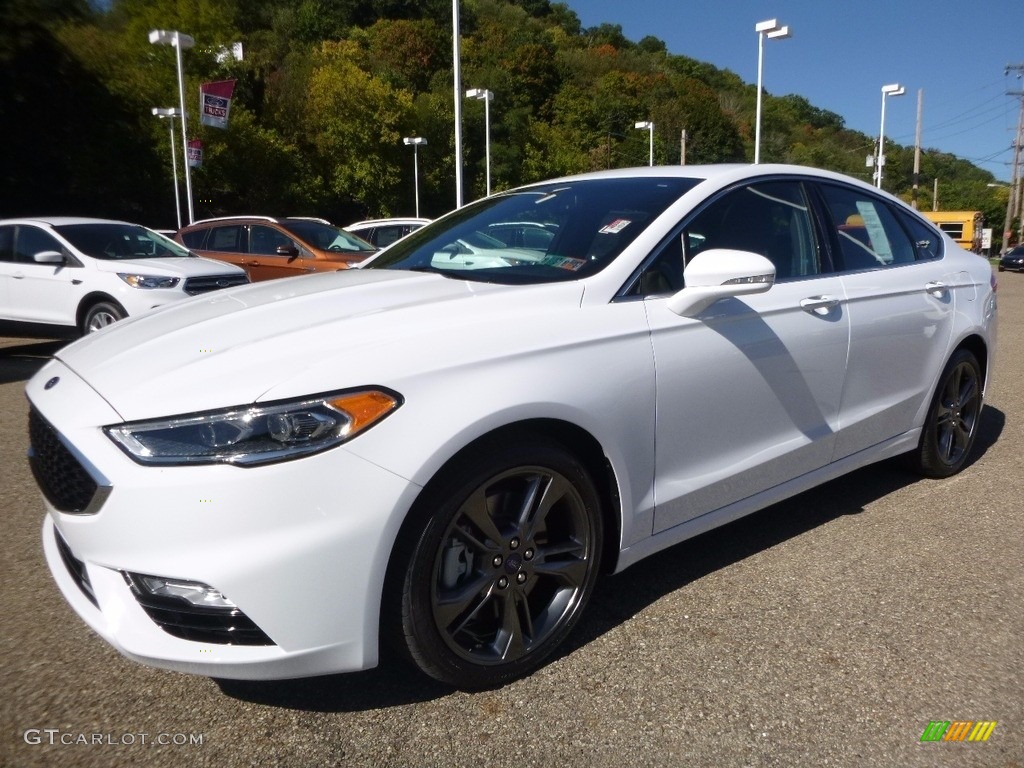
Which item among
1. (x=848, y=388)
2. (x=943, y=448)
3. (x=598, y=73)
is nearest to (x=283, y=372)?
(x=848, y=388)

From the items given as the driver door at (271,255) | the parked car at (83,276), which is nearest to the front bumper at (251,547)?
the parked car at (83,276)

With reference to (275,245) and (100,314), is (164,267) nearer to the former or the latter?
(100,314)

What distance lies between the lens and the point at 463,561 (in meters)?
2.50

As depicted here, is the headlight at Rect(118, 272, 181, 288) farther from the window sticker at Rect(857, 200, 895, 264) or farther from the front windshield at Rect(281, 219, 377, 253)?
the window sticker at Rect(857, 200, 895, 264)

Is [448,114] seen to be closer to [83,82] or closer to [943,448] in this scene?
[83,82]

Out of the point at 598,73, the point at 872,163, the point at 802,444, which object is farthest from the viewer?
the point at 598,73

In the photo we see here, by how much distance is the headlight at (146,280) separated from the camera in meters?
9.05

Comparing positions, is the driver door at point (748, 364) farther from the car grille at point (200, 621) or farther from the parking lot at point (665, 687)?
the car grille at point (200, 621)

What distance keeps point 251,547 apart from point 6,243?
30.9ft

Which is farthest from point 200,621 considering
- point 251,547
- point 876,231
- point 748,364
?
point 876,231

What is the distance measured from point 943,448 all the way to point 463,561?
10.2 ft

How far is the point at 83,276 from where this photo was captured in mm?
9180

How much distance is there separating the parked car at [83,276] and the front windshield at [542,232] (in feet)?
19.0

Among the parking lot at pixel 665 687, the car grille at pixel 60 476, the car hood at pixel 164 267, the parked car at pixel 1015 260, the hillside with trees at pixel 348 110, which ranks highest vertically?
the hillside with trees at pixel 348 110
